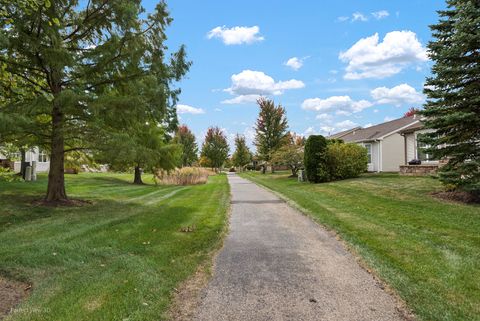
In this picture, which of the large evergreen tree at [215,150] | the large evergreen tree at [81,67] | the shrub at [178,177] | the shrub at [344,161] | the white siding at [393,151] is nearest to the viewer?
the large evergreen tree at [81,67]

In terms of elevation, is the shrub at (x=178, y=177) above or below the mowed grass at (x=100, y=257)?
above

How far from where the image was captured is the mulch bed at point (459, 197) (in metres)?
11.0

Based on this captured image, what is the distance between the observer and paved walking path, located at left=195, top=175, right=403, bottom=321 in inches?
151

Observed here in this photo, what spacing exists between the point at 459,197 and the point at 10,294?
1166 cm

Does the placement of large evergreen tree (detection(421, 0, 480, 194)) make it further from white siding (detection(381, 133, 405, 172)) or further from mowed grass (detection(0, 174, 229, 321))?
white siding (detection(381, 133, 405, 172))

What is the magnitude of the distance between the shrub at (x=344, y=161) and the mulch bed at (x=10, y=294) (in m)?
18.5

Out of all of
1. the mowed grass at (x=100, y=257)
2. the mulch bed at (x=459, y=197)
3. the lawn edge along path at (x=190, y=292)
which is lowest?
the lawn edge along path at (x=190, y=292)

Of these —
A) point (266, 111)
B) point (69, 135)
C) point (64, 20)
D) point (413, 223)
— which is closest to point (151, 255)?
point (413, 223)

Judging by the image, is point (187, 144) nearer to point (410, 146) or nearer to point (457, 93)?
point (410, 146)

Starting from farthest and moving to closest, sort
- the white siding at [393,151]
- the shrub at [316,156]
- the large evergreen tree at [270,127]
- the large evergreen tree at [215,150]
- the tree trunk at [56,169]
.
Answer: the large evergreen tree at [215,150] < the large evergreen tree at [270,127] < the white siding at [393,151] < the shrub at [316,156] < the tree trunk at [56,169]

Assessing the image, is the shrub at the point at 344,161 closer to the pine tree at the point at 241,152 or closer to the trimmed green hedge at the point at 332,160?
the trimmed green hedge at the point at 332,160

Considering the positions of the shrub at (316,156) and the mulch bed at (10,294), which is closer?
the mulch bed at (10,294)

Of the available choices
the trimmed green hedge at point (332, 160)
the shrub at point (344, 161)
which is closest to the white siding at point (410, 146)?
the trimmed green hedge at point (332, 160)

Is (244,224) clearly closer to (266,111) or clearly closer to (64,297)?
(64,297)
